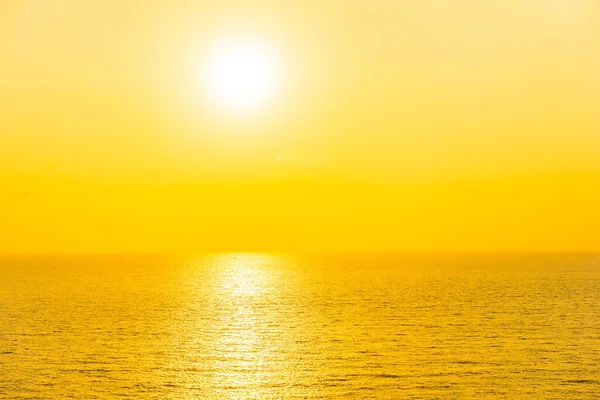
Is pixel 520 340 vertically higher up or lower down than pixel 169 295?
lower down

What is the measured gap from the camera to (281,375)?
59781 millimetres

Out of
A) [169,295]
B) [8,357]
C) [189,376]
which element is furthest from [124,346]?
[169,295]

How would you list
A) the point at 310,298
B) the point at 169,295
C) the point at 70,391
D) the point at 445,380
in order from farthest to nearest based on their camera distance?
the point at 169,295 < the point at 310,298 < the point at 445,380 < the point at 70,391

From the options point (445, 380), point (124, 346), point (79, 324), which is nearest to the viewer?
point (445, 380)

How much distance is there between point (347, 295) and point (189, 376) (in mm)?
83543

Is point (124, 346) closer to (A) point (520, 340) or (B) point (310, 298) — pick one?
(A) point (520, 340)

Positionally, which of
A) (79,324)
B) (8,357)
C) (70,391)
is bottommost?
(70,391)

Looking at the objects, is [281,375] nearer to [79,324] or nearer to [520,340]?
[520,340]

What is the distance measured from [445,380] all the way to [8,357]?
4588 cm

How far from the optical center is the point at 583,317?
317 ft

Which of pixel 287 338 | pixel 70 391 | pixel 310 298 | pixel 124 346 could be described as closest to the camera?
pixel 70 391

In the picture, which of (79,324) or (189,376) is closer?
(189,376)

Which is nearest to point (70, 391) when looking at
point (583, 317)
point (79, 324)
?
point (79, 324)

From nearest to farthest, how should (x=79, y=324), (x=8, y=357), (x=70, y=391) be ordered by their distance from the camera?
(x=70, y=391) < (x=8, y=357) < (x=79, y=324)
